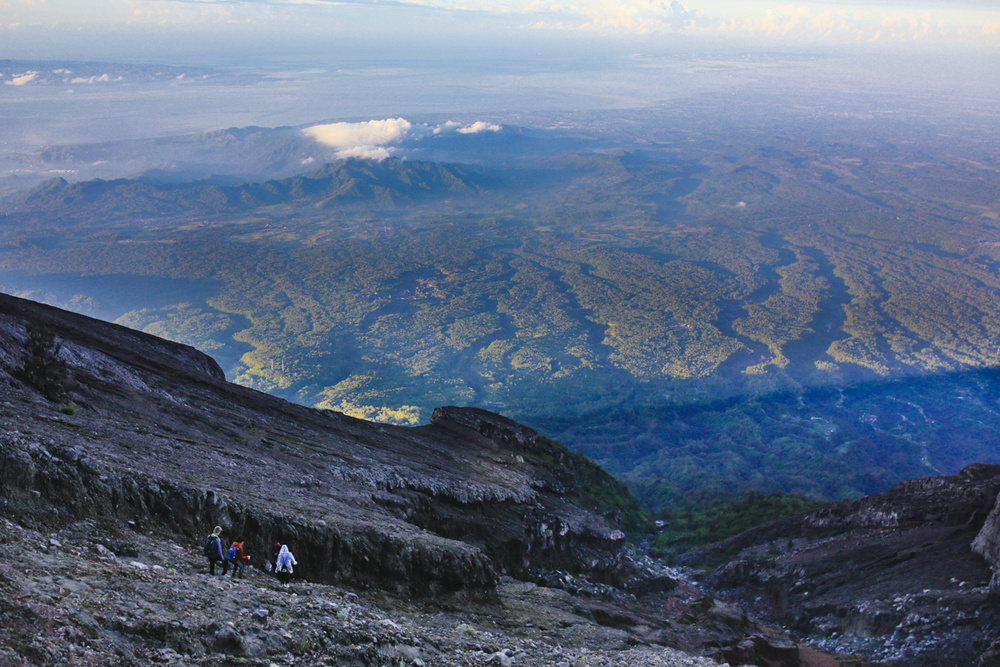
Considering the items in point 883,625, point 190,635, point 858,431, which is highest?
point 190,635

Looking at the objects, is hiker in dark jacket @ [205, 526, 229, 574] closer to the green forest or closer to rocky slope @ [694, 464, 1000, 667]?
rocky slope @ [694, 464, 1000, 667]

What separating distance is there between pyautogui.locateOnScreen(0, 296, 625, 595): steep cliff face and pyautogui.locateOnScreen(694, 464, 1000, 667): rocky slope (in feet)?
34.0

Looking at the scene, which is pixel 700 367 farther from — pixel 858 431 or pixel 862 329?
pixel 862 329

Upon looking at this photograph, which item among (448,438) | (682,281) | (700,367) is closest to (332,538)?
(448,438)

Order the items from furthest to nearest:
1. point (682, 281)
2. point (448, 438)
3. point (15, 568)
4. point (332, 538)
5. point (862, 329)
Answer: point (682, 281)
point (862, 329)
point (448, 438)
point (332, 538)
point (15, 568)

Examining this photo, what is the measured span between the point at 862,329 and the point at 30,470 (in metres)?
176

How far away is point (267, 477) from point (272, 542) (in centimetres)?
569

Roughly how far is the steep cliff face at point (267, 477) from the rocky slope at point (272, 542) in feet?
0.28

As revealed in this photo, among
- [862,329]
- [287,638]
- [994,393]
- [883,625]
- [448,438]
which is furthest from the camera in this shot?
[862,329]

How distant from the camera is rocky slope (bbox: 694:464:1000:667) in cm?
2767

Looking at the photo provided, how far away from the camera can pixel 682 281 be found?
194m

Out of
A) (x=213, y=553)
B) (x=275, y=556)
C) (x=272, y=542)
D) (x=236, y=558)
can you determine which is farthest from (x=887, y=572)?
(x=213, y=553)

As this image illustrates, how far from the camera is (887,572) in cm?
3466

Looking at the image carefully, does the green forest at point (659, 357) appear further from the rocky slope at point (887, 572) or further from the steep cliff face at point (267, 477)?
the steep cliff face at point (267, 477)
